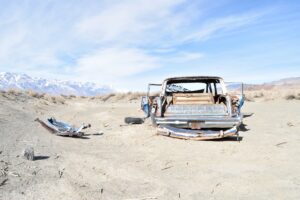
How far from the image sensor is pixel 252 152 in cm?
642

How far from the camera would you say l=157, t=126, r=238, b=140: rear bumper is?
302 inches

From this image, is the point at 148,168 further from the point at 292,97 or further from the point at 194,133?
the point at 292,97

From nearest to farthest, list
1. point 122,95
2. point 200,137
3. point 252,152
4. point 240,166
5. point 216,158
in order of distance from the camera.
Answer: point 240,166
point 216,158
point 252,152
point 200,137
point 122,95

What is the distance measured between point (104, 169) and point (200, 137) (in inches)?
134

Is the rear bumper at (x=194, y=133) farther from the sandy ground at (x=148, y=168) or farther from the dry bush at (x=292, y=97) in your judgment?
the dry bush at (x=292, y=97)

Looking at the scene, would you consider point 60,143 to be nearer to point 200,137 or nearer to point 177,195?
point 200,137

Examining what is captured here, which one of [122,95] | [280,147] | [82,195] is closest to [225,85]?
[280,147]

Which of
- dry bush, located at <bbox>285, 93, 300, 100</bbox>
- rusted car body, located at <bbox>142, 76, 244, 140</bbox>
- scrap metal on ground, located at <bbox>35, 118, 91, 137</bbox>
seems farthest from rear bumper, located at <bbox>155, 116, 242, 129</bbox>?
dry bush, located at <bbox>285, 93, 300, 100</bbox>

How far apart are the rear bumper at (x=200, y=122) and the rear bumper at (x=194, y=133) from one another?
0.48ft

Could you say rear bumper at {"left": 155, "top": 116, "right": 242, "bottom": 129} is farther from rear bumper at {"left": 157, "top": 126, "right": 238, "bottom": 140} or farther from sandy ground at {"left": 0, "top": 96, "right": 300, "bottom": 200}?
sandy ground at {"left": 0, "top": 96, "right": 300, "bottom": 200}

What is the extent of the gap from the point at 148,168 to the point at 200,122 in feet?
10.4

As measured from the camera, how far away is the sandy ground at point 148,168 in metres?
4.01

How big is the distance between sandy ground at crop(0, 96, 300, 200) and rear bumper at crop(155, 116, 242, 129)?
1.44 ft

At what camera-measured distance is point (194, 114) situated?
8.71 meters
